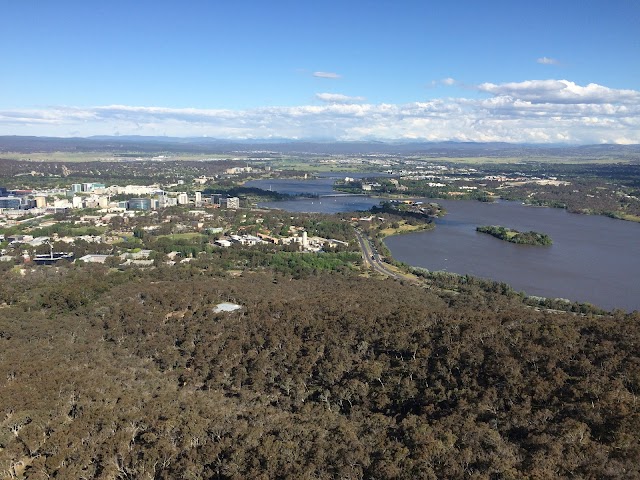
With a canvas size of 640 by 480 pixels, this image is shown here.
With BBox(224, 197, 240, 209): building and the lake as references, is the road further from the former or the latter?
BBox(224, 197, 240, 209): building

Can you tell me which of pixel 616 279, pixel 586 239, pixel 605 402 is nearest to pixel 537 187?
pixel 586 239

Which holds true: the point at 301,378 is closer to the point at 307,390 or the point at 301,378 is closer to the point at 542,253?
the point at 307,390

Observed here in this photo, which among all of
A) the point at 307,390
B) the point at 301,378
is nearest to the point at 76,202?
the point at 301,378

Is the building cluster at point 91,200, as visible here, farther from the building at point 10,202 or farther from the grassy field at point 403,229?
the grassy field at point 403,229

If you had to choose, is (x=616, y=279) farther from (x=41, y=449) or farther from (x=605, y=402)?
(x=41, y=449)

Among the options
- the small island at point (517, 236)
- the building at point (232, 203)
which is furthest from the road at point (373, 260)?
the building at point (232, 203)
